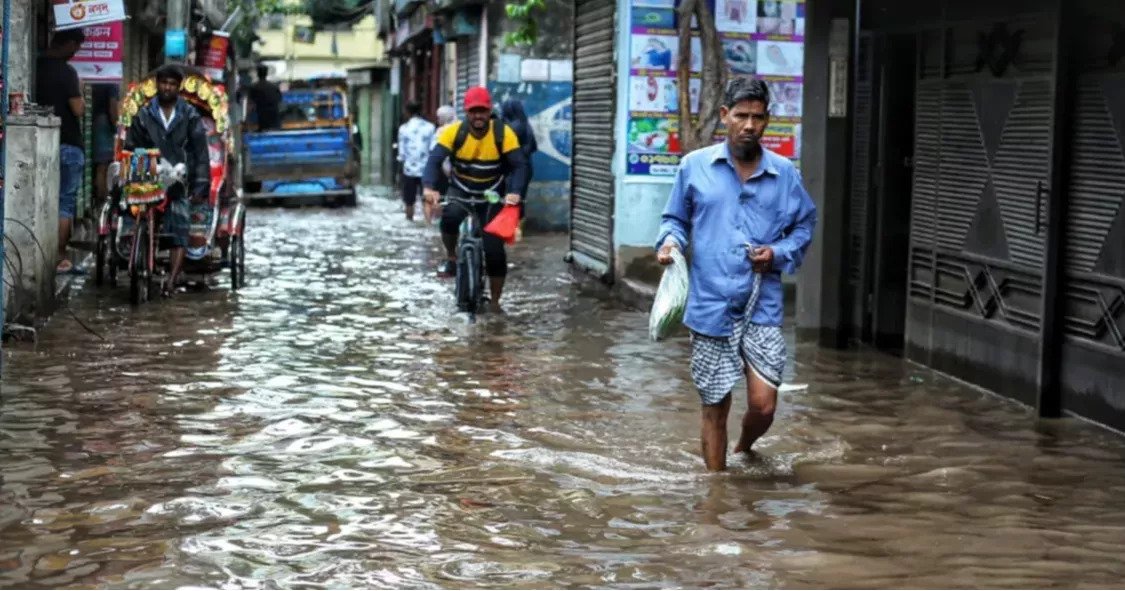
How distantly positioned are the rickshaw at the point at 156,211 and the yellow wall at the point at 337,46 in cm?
5008

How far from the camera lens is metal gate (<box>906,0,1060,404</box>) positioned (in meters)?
9.96

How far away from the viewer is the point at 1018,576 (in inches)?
239

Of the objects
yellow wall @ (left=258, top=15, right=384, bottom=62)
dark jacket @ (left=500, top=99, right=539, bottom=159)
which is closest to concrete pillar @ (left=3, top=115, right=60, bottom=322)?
dark jacket @ (left=500, top=99, right=539, bottom=159)

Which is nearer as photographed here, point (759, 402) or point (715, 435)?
point (759, 402)

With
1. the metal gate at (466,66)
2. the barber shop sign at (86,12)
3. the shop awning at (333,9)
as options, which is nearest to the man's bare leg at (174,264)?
the barber shop sign at (86,12)

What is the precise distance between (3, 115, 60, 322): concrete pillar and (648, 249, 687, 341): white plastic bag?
19.1 feet

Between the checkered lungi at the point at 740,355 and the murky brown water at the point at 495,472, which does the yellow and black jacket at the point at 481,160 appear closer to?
the murky brown water at the point at 495,472

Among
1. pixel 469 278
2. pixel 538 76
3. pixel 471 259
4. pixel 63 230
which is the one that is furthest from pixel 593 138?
pixel 538 76

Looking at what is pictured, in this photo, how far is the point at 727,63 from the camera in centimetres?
1605

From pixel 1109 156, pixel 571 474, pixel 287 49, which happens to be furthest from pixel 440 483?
pixel 287 49

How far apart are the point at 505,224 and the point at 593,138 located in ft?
14.2

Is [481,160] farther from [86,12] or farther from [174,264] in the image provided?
[86,12]

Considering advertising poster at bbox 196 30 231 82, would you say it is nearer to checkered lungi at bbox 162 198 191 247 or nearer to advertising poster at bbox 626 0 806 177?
advertising poster at bbox 626 0 806 177

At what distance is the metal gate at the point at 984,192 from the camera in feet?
32.7
